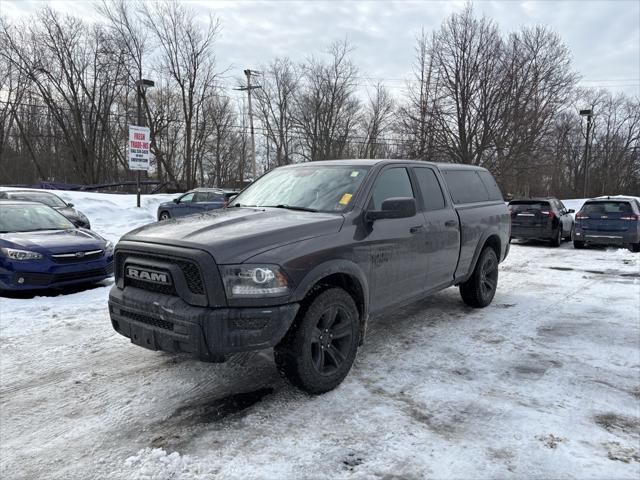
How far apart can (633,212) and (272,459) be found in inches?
538

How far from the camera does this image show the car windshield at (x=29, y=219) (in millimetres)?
7121

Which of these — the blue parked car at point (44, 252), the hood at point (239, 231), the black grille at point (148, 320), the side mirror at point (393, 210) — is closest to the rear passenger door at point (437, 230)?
the side mirror at point (393, 210)

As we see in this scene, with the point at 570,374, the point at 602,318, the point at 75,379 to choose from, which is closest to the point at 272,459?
the point at 75,379

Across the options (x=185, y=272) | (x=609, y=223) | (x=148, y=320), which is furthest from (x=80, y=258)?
(x=609, y=223)

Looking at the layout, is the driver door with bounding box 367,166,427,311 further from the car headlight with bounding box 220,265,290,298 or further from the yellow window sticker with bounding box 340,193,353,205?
the car headlight with bounding box 220,265,290,298

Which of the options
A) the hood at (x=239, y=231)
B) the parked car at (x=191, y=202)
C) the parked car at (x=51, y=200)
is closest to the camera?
the hood at (x=239, y=231)

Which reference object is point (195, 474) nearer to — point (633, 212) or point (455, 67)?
point (633, 212)

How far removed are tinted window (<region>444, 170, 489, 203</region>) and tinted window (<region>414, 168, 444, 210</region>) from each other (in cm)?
42

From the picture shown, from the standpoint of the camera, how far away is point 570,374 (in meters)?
3.89

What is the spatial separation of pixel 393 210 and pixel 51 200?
12.9 m

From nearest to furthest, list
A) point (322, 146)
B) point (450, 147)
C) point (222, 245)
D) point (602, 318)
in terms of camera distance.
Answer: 1. point (222, 245)
2. point (602, 318)
3. point (450, 147)
4. point (322, 146)

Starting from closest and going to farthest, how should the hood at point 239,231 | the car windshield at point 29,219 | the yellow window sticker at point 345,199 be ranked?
the hood at point 239,231
the yellow window sticker at point 345,199
the car windshield at point 29,219

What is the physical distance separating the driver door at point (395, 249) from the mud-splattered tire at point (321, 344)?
0.49m

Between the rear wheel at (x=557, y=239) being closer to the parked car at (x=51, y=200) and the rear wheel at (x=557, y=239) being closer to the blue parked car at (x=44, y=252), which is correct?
the blue parked car at (x=44, y=252)
